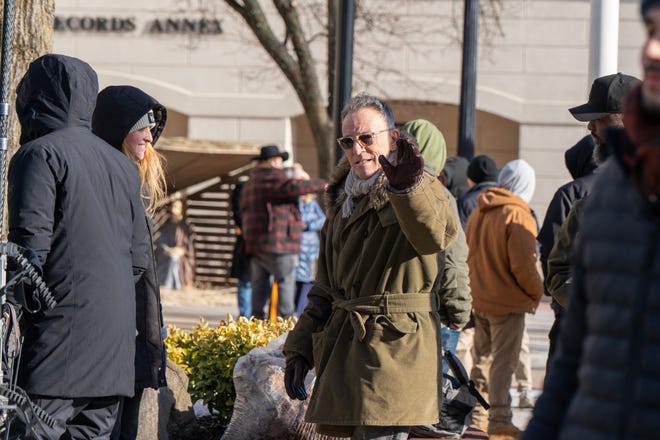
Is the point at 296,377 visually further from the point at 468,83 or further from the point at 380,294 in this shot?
the point at 468,83

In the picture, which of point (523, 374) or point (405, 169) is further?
point (523, 374)

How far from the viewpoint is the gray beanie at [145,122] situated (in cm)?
530

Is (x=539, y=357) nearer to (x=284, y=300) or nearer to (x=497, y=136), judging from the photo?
(x=284, y=300)

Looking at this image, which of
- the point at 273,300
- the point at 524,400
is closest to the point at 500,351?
the point at 524,400

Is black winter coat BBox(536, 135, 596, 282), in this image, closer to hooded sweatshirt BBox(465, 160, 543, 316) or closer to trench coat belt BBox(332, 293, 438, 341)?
hooded sweatshirt BBox(465, 160, 543, 316)

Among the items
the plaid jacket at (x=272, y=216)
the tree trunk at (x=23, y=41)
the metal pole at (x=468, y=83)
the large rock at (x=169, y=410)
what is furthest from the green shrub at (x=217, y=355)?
the metal pole at (x=468, y=83)

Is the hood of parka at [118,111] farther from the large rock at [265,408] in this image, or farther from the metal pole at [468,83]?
the metal pole at [468,83]

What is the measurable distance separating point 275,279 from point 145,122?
6781 millimetres

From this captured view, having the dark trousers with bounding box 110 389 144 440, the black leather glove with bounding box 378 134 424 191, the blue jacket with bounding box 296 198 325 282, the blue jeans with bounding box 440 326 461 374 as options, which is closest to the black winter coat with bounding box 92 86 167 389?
the dark trousers with bounding box 110 389 144 440

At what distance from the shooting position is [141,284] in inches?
203

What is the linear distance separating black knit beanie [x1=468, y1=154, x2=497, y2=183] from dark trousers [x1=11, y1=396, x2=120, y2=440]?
4.74 m

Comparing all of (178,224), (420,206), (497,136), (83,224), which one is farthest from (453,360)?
(497,136)

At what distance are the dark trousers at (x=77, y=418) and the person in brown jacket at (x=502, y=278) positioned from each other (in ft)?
12.1

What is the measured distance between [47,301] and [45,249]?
0.19 metres
